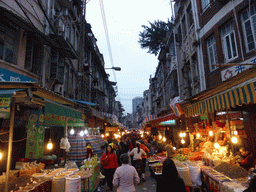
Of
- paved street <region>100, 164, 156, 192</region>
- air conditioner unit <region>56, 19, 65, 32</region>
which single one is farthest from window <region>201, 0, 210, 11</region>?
paved street <region>100, 164, 156, 192</region>

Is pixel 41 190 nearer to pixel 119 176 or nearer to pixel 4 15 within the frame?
pixel 119 176

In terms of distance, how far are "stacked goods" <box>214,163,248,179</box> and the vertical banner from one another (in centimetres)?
818

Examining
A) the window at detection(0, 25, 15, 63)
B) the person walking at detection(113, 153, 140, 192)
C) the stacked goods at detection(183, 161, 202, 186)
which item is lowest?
the stacked goods at detection(183, 161, 202, 186)

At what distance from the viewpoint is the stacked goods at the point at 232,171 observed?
600 cm

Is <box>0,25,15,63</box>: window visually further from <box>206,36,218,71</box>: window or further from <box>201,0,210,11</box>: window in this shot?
<box>201,0,210,11</box>: window

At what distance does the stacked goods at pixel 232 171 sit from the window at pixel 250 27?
632 centimetres

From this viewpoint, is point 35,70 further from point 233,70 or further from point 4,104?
point 233,70

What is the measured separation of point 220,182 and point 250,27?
26.7 feet

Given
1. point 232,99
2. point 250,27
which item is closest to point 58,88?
point 232,99

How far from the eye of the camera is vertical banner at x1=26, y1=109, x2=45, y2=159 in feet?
27.5

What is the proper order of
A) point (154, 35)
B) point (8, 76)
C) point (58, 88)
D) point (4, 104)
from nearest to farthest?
point (4, 104) < point (8, 76) < point (58, 88) < point (154, 35)

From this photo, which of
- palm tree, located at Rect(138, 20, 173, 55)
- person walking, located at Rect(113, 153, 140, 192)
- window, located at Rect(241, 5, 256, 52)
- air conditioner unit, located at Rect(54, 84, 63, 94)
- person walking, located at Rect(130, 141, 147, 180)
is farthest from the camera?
palm tree, located at Rect(138, 20, 173, 55)

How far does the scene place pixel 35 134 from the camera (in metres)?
8.90

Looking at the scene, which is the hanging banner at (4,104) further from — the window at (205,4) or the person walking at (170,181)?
the window at (205,4)
